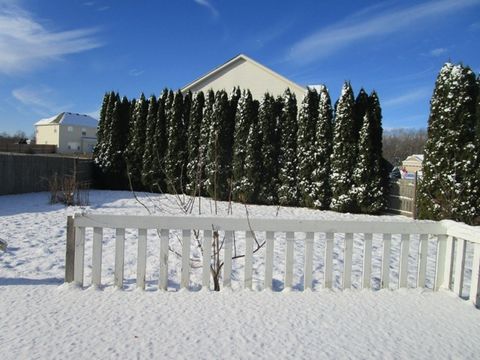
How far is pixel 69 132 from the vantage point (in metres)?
52.5

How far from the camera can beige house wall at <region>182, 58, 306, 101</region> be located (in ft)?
64.0

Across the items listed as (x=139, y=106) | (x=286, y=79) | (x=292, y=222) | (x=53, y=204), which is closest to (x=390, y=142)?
(x=286, y=79)

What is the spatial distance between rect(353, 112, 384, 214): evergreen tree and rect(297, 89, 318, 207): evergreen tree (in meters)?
1.46

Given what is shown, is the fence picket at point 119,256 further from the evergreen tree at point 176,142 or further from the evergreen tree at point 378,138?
the evergreen tree at point 176,142

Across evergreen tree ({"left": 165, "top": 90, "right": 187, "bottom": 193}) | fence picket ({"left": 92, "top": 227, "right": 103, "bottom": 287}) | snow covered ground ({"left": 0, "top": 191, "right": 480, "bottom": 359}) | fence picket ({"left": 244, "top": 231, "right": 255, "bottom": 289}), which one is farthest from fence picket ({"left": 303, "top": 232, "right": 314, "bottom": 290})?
evergreen tree ({"left": 165, "top": 90, "right": 187, "bottom": 193})

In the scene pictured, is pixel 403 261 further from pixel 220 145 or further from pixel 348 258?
pixel 220 145

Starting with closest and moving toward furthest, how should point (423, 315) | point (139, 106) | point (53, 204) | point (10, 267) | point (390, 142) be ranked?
1. point (423, 315)
2. point (10, 267)
3. point (53, 204)
4. point (139, 106)
5. point (390, 142)

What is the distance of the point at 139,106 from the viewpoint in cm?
1639

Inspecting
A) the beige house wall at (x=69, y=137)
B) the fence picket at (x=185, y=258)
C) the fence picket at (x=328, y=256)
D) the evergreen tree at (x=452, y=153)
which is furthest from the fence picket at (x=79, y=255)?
the beige house wall at (x=69, y=137)

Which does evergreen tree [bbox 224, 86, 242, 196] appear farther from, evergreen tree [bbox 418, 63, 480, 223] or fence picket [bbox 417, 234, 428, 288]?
fence picket [bbox 417, 234, 428, 288]

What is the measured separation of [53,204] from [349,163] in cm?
896

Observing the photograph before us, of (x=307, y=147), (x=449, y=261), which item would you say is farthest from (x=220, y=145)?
(x=449, y=261)

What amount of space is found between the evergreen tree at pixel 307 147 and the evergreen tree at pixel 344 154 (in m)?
0.76

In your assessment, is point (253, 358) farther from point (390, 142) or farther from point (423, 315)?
point (390, 142)
